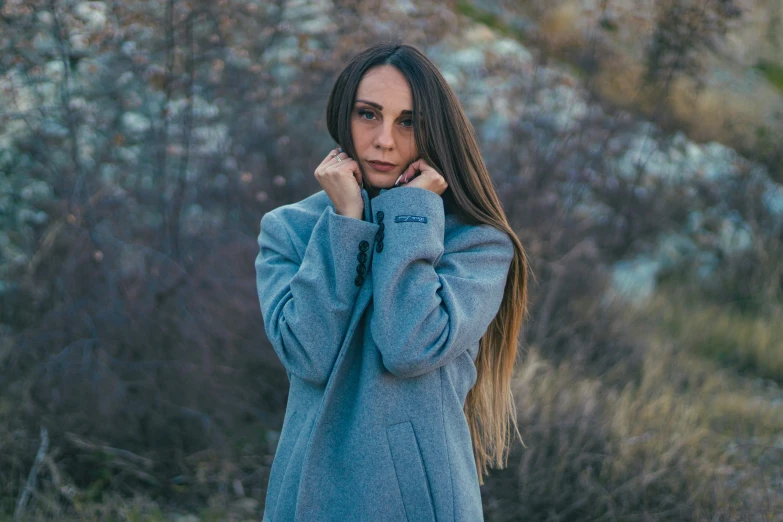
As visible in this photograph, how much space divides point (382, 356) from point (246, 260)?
2.99 meters

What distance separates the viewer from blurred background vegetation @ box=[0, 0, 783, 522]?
392 cm

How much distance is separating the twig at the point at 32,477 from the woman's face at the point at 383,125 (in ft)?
8.37

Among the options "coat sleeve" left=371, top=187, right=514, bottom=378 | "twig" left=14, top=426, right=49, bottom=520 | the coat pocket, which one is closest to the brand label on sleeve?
"coat sleeve" left=371, top=187, right=514, bottom=378

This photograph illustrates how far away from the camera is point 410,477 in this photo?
1939 millimetres

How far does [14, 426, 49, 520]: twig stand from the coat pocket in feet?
7.88

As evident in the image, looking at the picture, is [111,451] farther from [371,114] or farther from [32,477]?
[371,114]

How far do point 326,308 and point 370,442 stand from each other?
37 cm

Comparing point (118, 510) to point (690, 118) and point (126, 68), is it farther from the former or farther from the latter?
point (690, 118)

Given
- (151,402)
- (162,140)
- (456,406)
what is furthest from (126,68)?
(456,406)

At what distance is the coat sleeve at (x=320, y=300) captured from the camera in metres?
1.92

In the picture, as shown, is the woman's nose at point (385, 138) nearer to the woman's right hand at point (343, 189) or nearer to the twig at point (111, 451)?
the woman's right hand at point (343, 189)

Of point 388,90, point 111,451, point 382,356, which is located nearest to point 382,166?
point 388,90

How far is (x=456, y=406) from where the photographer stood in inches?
81.0

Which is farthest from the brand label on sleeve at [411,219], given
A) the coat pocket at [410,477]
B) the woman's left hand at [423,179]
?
the coat pocket at [410,477]
